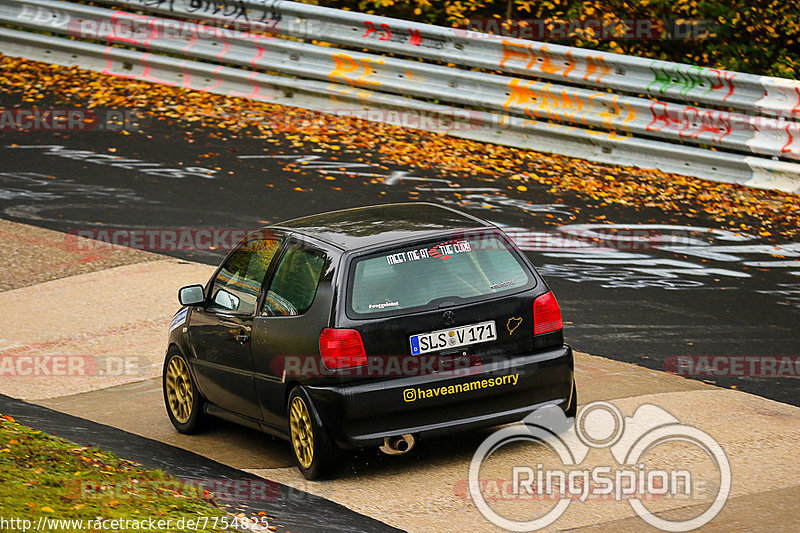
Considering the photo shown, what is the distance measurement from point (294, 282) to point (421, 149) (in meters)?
8.10

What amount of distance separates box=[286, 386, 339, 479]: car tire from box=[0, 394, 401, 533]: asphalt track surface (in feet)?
0.71

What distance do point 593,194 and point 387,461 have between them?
690 centimetres

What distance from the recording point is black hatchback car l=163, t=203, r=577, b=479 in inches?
278

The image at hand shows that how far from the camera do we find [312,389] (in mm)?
7109

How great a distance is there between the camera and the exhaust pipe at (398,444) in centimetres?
710

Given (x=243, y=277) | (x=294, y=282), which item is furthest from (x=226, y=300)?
(x=294, y=282)

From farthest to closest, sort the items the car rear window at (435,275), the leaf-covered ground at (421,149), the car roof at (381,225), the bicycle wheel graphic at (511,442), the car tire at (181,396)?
the leaf-covered ground at (421,149), the car tire at (181,396), the car roof at (381,225), the car rear window at (435,275), the bicycle wheel graphic at (511,442)

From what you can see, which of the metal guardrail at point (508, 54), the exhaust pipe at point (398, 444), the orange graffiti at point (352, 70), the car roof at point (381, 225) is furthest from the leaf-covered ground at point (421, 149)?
the exhaust pipe at point (398, 444)

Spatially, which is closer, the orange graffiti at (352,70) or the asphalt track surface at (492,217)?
the asphalt track surface at (492,217)

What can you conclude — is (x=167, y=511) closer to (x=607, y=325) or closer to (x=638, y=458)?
(x=638, y=458)

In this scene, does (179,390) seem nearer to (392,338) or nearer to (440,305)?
(392,338)

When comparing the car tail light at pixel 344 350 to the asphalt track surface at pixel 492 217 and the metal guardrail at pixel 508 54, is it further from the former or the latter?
the metal guardrail at pixel 508 54

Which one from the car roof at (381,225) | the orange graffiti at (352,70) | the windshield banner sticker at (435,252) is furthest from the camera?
the orange graffiti at (352,70)

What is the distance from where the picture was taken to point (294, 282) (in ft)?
25.0
